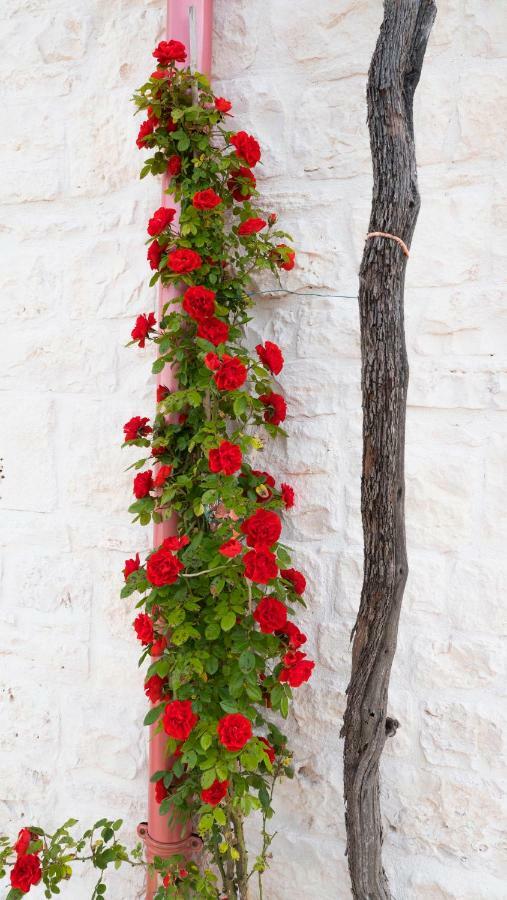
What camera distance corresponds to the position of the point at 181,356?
1.34 meters

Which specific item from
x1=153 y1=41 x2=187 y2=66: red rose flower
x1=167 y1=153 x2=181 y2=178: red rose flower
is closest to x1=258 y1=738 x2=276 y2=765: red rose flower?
x1=167 y1=153 x2=181 y2=178: red rose flower

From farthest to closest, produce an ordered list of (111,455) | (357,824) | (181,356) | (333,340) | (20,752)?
(20,752)
(111,455)
(333,340)
(181,356)
(357,824)

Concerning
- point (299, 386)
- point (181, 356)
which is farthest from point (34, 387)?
point (299, 386)

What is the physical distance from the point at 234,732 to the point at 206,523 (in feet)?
1.22

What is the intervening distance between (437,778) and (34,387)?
3.98ft

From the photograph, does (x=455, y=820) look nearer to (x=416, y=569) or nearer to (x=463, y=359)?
(x=416, y=569)

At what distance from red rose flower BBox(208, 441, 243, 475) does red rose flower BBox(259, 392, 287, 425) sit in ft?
0.58

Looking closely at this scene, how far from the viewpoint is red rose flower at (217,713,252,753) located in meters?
1.20

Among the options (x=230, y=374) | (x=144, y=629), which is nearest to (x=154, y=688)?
(x=144, y=629)

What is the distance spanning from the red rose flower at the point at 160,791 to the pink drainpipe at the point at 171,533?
1.4 inches

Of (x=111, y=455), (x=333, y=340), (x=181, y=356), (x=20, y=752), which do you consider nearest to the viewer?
(x=181, y=356)

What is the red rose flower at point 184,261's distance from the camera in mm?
1282

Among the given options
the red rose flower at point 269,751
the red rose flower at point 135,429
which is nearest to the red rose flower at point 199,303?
the red rose flower at point 135,429

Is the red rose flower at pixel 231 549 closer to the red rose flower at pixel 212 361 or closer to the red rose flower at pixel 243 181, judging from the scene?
the red rose flower at pixel 212 361
